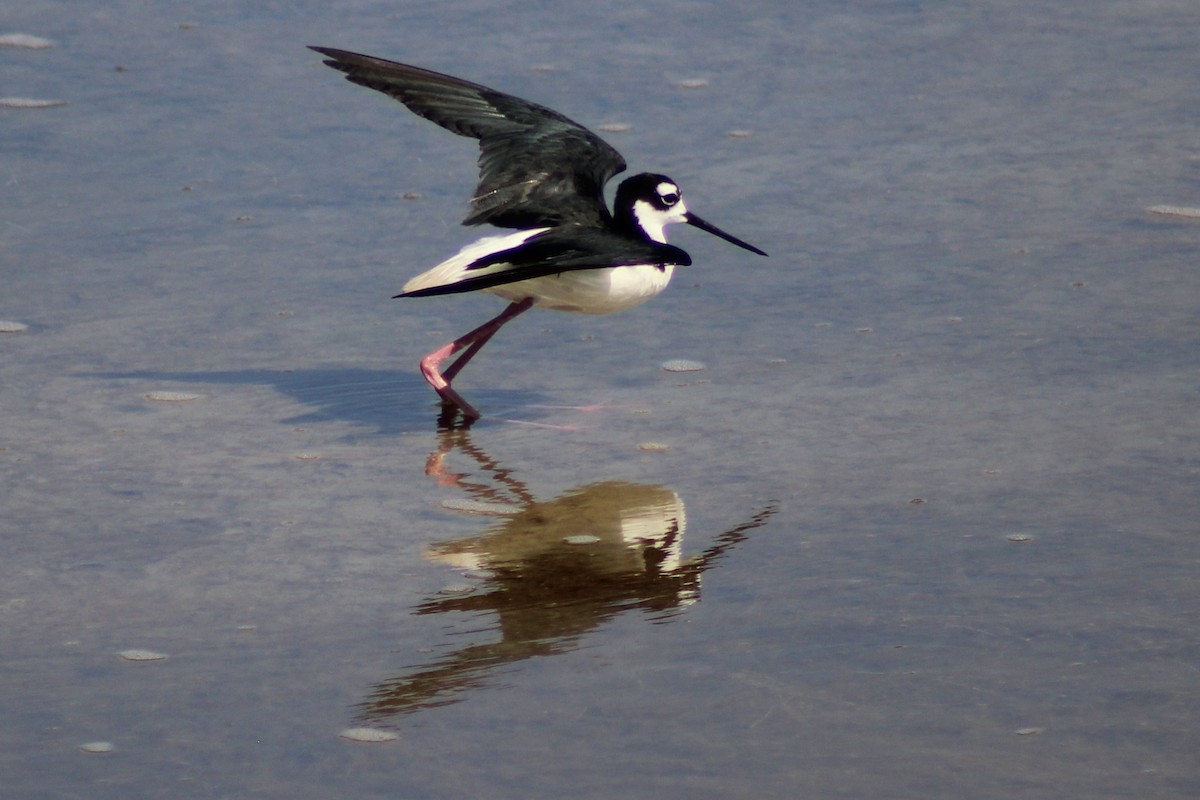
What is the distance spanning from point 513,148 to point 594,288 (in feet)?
2.47

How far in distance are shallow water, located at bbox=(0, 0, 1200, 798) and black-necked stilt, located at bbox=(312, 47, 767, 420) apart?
343mm

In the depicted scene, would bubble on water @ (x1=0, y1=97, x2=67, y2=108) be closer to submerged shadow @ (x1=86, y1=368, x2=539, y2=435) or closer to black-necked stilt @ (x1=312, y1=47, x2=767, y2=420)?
black-necked stilt @ (x1=312, y1=47, x2=767, y2=420)

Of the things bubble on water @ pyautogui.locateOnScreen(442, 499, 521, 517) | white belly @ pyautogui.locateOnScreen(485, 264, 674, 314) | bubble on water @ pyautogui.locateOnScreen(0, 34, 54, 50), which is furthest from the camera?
bubble on water @ pyautogui.locateOnScreen(0, 34, 54, 50)

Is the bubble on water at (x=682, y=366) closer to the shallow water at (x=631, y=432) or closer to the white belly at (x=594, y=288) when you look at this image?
the shallow water at (x=631, y=432)

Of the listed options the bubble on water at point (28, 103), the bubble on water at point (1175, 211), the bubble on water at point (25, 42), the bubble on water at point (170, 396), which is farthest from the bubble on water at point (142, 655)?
the bubble on water at point (25, 42)

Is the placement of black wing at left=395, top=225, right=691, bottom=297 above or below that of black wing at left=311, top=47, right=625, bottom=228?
below

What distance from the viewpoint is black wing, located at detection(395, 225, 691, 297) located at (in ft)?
Result: 17.8

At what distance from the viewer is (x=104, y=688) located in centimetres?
397

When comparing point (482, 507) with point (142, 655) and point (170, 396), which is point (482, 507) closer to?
point (142, 655)

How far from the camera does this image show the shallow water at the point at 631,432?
3.77 meters

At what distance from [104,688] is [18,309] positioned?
296 cm

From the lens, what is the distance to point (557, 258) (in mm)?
5488

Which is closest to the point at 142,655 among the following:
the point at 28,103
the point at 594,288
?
the point at 594,288

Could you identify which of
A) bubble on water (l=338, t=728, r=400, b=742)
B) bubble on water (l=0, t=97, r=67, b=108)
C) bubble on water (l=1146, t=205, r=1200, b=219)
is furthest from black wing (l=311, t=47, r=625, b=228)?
bubble on water (l=0, t=97, r=67, b=108)
